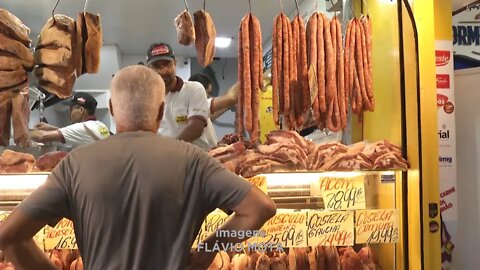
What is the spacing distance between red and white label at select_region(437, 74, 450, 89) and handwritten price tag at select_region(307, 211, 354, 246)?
128 centimetres

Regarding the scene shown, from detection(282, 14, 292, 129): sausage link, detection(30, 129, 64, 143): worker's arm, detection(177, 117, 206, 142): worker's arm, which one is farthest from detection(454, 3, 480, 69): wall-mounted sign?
detection(30, 129, 64, 143): worker's arm

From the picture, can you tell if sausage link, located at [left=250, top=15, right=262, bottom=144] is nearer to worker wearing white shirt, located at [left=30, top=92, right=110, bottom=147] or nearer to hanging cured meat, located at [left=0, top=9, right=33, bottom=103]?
hanging cured meat, located at [left=0, top=9, right=33, bottom=103]

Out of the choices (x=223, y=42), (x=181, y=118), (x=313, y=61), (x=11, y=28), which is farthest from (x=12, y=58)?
(x=223, y=42)

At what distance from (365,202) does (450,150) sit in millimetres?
976

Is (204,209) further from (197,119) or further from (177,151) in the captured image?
(197,119)

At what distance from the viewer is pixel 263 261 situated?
9.83 ft

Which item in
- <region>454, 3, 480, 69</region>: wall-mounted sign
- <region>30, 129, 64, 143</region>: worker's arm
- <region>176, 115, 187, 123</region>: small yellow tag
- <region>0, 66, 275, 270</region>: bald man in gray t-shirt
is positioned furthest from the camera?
<region>454, 3, 480, 69</region>: wall-mounted sign

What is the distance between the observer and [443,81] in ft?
12.1

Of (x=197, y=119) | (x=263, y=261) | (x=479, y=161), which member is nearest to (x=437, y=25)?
(x=479, y=161)

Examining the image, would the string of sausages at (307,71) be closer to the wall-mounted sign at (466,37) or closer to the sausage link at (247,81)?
the sausage link at (247,81)

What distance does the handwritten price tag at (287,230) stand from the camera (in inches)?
114

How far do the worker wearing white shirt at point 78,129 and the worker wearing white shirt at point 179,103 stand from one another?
656 mm

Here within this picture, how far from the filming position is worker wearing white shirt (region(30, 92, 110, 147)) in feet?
14.0

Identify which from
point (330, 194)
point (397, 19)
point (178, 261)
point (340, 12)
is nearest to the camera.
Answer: point (178, 261)
